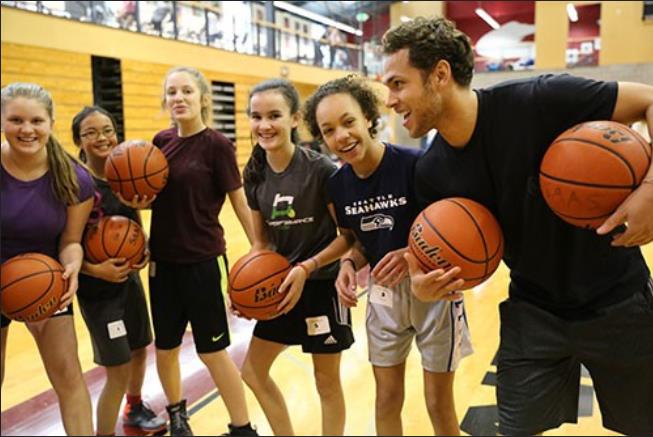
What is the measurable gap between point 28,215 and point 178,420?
1265mm

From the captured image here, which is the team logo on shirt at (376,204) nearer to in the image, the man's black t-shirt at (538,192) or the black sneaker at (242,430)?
the man's black t-shirt at (538,192)

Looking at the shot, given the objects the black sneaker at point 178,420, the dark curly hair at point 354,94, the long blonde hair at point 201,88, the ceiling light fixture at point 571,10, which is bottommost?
the black sneaker at point 178,420

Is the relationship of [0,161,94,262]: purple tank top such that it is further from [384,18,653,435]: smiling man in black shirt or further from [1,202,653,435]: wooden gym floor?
[384,18,653,435]: smiling man in black shirt

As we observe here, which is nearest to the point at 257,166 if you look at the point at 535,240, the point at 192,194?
the point at 192,194

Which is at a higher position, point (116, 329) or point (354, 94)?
point (354, 94)

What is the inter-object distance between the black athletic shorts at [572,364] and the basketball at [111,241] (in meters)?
1.57

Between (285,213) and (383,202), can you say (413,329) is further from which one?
(285,213)

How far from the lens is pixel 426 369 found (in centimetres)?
218

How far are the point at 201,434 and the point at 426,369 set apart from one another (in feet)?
4.45

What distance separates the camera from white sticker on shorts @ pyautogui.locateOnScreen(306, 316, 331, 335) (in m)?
2.36

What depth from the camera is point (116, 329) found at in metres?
2.64

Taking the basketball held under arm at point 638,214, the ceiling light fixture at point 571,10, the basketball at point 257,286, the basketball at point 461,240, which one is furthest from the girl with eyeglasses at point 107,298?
the ceiling light fixture at point 571,10

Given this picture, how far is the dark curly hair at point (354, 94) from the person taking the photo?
205 cm

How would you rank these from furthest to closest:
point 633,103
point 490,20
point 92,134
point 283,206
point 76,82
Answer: point 490,20 < point 76,82 < point 92,134 < point 283,206 < point 633,103
